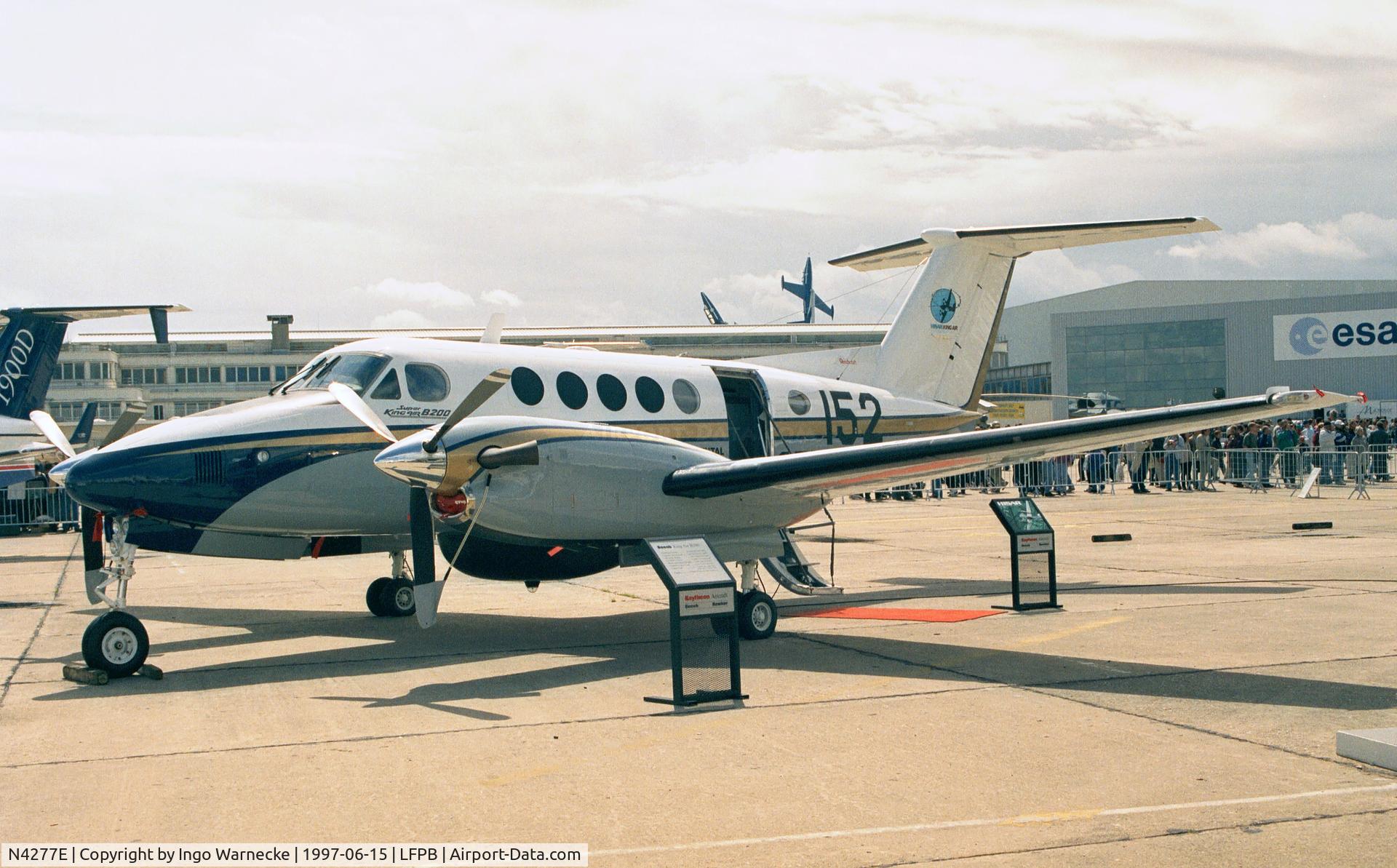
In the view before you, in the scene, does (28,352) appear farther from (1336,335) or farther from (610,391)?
(1336,335)

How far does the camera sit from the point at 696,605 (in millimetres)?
8719

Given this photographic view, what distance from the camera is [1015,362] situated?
342 feet

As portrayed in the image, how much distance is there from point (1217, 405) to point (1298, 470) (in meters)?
27.4

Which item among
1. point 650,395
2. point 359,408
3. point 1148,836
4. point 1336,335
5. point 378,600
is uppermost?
point 1336,335

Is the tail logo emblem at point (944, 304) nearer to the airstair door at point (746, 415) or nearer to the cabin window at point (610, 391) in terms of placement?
the airstair door at point (746, 415)

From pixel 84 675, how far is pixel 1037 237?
13.1 metres

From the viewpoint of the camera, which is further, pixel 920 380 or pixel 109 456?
pixel 920 380

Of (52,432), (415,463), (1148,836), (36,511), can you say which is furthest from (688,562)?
(36,511)

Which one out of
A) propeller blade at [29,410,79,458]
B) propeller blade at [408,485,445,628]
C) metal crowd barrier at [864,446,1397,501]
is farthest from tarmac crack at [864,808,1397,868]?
metal crowd barrier at [864,446,1397,501]

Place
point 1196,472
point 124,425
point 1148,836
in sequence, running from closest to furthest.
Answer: point 1148,836, point 124,425, point 1196,472

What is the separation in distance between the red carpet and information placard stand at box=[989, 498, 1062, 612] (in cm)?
39

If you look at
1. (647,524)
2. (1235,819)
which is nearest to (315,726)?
(647,524)

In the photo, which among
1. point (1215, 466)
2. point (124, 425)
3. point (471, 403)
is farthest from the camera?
point (1215, 466)

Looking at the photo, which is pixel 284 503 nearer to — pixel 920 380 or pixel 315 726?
pixel 315 726
